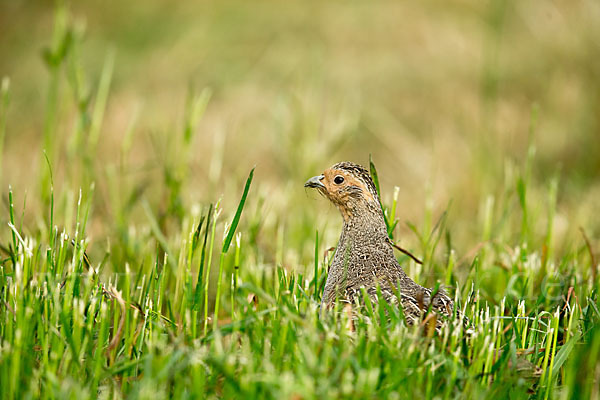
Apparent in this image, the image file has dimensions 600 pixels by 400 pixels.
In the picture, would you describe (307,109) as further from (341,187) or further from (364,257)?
(364,257)

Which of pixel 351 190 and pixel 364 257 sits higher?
pixel 351 190

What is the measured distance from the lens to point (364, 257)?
3.43 m

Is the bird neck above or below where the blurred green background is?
below

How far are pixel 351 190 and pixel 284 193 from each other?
8.13 ft

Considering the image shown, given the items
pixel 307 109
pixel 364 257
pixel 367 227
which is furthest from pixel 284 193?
pixel 364 257

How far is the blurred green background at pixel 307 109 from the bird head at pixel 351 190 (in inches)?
32.3

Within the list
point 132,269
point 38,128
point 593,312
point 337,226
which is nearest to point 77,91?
point 132,269

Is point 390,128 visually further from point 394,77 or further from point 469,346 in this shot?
point 469,346

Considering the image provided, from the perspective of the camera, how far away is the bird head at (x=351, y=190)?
140 inches

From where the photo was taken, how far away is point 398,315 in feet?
9.34

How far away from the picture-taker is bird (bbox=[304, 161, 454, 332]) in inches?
121

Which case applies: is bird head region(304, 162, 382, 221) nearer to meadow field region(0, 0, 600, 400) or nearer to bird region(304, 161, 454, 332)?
bird region(304, 161, 454, 332)

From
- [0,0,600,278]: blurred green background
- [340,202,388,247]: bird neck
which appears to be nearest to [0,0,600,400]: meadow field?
[0,0,600,278]: blurred green background

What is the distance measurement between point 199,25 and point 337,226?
23.6 ft
